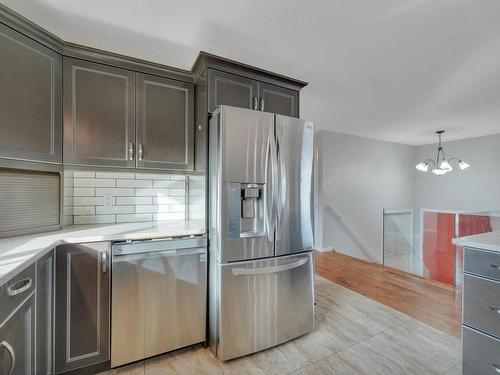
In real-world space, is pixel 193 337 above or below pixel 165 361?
above

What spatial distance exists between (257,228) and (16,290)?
4.48ft

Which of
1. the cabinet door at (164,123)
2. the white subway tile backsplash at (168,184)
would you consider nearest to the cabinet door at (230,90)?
the cabinet door at (164,123)

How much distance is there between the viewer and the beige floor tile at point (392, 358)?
164 centimetres

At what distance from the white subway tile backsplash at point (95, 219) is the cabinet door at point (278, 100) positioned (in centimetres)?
175

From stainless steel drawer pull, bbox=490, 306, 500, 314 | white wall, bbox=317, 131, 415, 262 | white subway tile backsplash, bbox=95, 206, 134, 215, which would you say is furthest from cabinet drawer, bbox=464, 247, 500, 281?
white wall, bbox=317, 131, 415, 262

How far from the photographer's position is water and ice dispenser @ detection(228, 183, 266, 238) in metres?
1.68

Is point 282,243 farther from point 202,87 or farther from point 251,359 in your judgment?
point 202,87

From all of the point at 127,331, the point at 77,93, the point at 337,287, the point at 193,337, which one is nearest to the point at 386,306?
the point at 337,287

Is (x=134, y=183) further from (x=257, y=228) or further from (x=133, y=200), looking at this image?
(x=257, y=228)

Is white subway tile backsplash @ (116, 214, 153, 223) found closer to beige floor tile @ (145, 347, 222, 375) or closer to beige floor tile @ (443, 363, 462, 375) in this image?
beige floor tile @ (145, 347, 222, 375)

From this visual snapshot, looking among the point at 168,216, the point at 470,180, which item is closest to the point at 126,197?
the point at 168,216

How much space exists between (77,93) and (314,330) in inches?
113

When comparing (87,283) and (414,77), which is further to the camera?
(414,77)

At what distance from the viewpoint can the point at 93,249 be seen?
1531 millimetres
